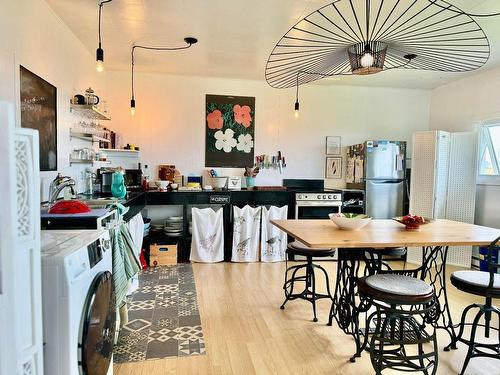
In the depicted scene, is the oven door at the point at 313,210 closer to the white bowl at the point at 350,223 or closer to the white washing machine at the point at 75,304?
the white bowl at the point at 350,223

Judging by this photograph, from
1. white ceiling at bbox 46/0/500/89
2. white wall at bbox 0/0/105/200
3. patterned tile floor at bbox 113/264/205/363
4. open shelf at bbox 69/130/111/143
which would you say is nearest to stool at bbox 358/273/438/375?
patterned tile floor at bbox 113/264/205/363

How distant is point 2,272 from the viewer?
97 centimetres

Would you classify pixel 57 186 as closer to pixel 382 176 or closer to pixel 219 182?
pixel 219 182

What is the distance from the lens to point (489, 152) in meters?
4.60

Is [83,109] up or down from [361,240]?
up

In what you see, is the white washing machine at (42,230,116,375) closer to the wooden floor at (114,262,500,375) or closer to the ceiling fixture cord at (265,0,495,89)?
the wooden floor at (114,262,500,375)

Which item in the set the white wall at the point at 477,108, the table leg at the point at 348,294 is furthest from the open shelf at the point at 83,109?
the white wall at the point at 477,108

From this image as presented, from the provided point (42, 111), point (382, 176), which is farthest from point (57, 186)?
point (382, 176)

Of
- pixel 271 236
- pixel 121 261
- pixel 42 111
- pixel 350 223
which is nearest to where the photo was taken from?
pixel 121 261

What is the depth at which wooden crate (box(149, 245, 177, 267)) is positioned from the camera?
14.5 ft

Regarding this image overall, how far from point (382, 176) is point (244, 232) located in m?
2.23

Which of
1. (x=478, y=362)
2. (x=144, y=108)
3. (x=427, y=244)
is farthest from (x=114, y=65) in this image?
(x=478, y=362)

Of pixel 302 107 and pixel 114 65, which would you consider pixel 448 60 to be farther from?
pixel 114 65

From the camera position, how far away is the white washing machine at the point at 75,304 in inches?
49.6
